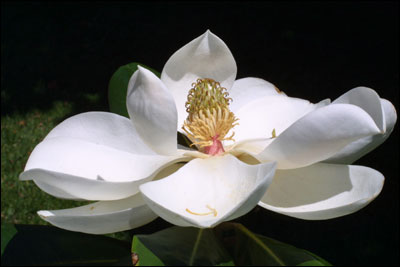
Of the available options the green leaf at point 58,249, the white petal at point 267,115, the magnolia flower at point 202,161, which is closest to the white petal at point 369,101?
the magnolia flower at point 202,161

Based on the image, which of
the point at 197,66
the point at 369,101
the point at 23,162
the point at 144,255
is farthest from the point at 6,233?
the point at 23,162

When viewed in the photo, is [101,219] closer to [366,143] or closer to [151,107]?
[151,107]

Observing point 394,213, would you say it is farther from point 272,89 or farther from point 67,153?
point 67,153

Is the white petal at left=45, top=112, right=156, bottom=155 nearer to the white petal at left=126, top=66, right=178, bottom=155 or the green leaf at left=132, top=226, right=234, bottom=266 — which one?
the white petal at left=126, top=66, right=178, bottom=155

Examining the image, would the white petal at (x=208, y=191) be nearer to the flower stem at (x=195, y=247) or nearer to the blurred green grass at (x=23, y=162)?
the flower stem at (x=195, y=247)

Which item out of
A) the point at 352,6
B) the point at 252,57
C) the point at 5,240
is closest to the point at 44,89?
the point at 252,57
